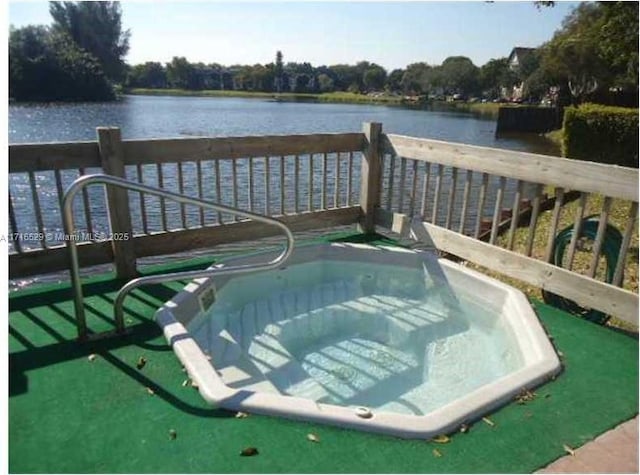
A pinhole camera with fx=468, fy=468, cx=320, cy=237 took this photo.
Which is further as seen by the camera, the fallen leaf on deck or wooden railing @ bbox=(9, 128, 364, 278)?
wooden railing @ bbox=(9, 128, 364, 278)

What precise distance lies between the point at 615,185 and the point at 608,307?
2.62ft

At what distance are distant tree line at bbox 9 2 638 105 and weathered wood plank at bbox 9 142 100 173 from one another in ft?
1.36

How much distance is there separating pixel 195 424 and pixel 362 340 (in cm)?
153

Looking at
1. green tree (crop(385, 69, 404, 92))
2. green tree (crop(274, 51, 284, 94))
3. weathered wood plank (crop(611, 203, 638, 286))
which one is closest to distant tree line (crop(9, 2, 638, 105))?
green tree (crop(274, 51, 284, 94))

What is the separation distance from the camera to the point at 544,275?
11.3 feet

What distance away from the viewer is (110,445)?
79.8 inches

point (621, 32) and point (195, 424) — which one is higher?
point (621, 32)

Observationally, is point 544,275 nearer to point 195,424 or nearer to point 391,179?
point 391,179

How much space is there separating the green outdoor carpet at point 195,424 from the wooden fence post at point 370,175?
2.46 m

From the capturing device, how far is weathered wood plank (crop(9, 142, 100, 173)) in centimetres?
295

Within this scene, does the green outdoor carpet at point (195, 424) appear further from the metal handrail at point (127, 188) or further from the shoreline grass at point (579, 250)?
the shoreline grass at point (579, 250)

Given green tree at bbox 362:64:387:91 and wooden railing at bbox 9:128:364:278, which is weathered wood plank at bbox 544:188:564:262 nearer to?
wooden railing at bbox 9:128:364:278

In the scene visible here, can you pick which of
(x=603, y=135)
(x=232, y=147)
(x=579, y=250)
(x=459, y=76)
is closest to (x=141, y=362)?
(x=232, y=147)
